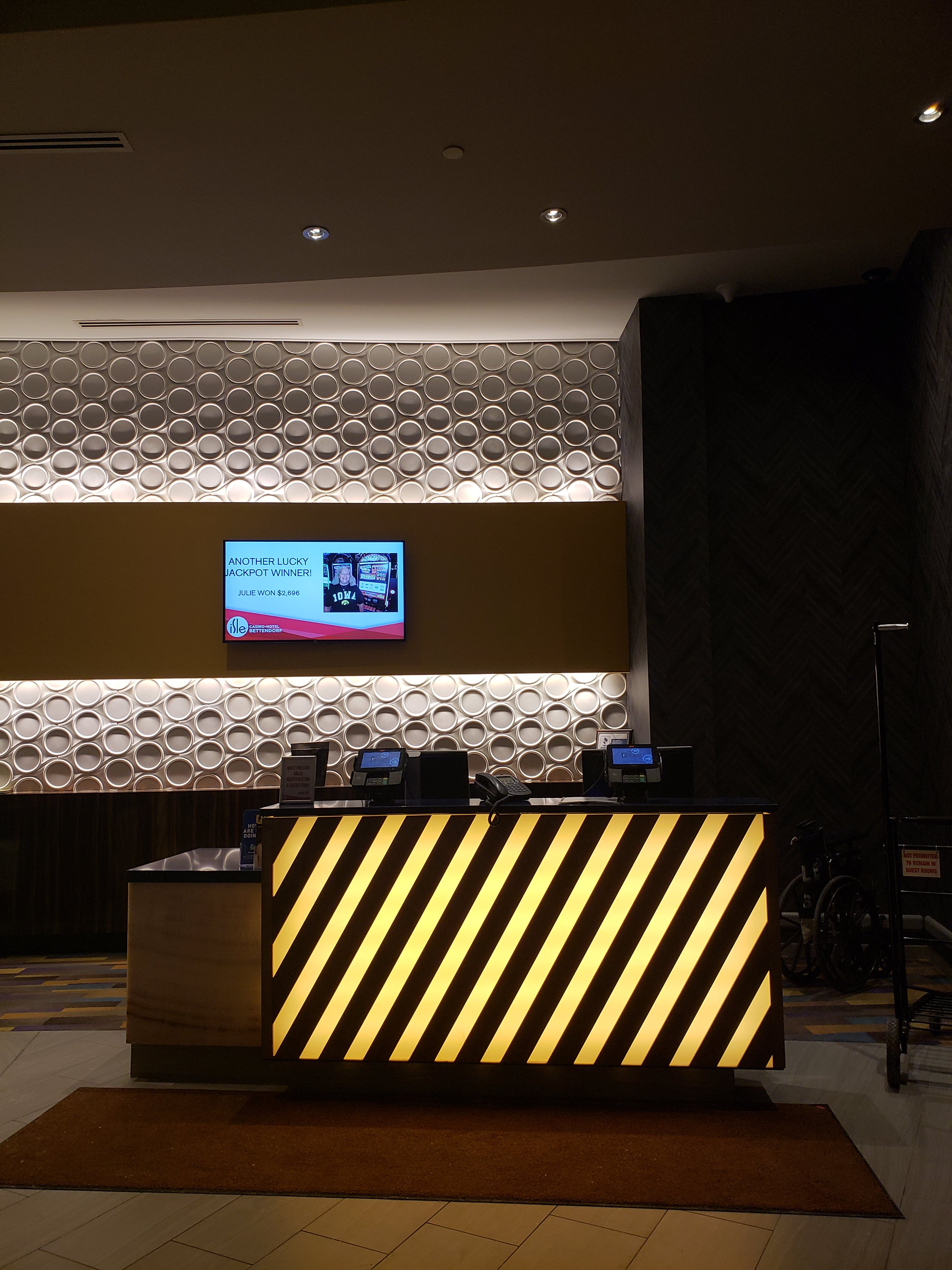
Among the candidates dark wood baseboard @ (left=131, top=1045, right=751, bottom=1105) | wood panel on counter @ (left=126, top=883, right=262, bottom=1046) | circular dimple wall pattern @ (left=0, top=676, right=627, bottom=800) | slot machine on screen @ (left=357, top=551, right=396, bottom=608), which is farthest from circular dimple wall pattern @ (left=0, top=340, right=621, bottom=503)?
dark wood baseboard @ (left=131, top=1045, right=751, bottom=1105)

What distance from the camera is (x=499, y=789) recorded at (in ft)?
11.7


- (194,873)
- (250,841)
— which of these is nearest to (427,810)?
(250,841)

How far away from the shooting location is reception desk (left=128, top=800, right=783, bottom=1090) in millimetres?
3359

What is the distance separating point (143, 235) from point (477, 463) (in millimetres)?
3169

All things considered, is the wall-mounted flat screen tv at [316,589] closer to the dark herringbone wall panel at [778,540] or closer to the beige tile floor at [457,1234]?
the dark herringbone wall panel at [778,540]

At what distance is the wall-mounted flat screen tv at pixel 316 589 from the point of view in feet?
20.8

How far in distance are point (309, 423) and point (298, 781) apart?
359 cm

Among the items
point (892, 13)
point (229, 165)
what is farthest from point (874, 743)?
point (229, 165)

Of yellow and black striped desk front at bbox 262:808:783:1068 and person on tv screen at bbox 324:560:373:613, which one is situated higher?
person on tv screen at bbox 324:560:373:613

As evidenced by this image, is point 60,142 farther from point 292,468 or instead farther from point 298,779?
point 292,468

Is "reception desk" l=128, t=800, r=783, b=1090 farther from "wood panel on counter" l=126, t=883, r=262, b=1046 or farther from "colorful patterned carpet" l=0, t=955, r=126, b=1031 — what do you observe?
"colorful patterned carpet" l=0, t=955, r=126, b=1031

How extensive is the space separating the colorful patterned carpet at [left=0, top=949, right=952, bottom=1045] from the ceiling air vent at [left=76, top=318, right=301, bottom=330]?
13.7ft

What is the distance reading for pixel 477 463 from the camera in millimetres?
6637

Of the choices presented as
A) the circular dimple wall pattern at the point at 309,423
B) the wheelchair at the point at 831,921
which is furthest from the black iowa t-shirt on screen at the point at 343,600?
the wheelchair at the point at 831,921
